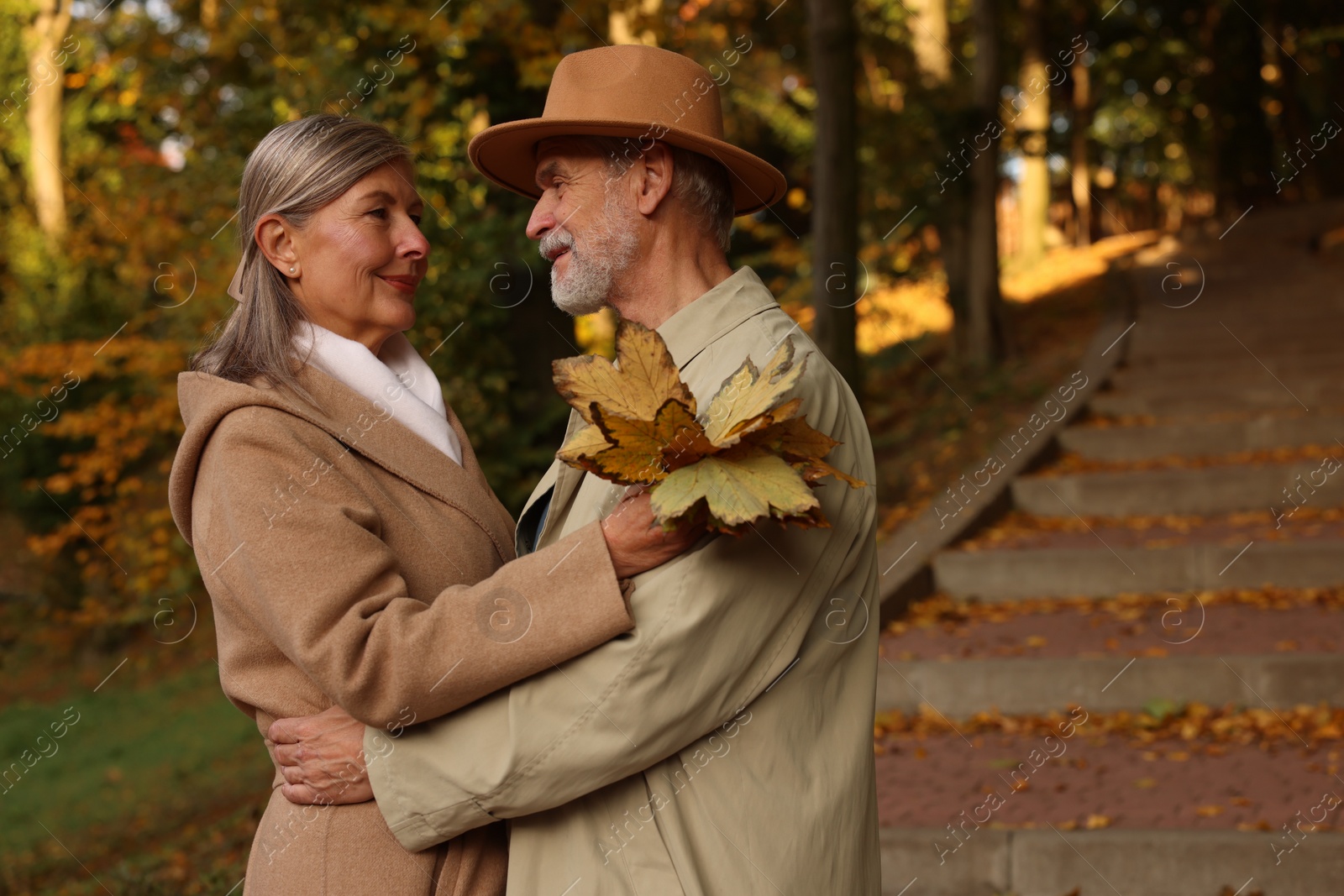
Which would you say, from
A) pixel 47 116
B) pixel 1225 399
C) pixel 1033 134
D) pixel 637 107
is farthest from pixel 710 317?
pixel 47 116

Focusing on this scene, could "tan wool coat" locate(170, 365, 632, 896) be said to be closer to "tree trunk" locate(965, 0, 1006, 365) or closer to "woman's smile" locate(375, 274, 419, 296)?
"woman's smile" locate(375, 274, 419, 296)

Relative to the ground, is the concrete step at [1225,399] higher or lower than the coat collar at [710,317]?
lower

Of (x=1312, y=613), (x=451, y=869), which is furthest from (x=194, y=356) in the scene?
(x=1312, y=613)

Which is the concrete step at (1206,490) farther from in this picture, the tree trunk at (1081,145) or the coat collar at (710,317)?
the tree trunk at (1081,145)

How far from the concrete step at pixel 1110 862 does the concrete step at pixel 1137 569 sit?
8.64 ft

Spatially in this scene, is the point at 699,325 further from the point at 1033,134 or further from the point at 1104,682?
the point at 1033,134

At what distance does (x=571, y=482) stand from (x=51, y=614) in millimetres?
18050

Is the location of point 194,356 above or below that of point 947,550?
above

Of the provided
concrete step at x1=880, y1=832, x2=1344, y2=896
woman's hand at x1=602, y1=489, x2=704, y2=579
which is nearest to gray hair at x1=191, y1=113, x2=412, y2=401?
woman's hand at x1=602, y1=489, x2=704, y2=579

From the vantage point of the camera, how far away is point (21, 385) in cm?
1327

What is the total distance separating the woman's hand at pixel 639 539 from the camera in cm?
170

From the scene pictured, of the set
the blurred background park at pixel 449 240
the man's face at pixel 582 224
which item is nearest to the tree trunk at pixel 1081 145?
the blurred background park at pixel 449 240

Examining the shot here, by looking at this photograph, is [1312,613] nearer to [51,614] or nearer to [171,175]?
[171,175]

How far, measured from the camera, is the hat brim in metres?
2.12
